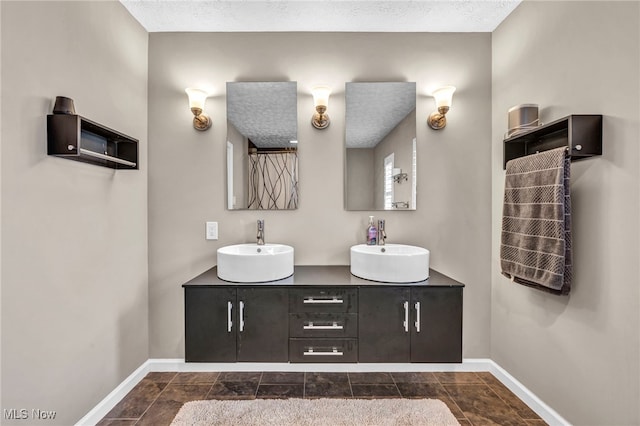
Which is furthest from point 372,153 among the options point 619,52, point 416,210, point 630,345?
point 630,345

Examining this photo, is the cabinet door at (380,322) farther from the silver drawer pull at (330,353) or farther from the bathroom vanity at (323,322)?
the silver drawer pull at (330,353)

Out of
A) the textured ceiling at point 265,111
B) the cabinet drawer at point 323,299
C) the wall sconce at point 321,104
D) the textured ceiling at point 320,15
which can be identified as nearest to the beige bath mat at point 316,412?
the cabinet drawer at point 323,299

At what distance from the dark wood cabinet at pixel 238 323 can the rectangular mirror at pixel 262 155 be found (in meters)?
0.68

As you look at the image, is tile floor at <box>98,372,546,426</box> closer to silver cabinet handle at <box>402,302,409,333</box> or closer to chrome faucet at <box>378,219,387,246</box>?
silver cabinet handle at <box>402,302,409,333</box>

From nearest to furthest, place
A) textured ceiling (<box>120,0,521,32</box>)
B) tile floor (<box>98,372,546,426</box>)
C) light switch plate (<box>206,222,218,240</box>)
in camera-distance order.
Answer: tile floor (<box>98,372,546,426</box>) → textured ceiling (<box>120,0,521,32</box>) → light switch plate (<box>206,222,218,240</box>)

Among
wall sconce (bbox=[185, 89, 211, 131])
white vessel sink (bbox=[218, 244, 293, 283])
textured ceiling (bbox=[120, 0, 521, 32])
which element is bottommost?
white vessel sink (bbox=[218, 244, 293, 283])

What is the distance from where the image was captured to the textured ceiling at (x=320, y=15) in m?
1.93

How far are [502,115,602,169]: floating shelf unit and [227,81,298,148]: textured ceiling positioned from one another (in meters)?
1.47

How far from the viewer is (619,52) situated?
4.32ft

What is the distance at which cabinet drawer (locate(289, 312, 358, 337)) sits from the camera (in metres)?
1.79

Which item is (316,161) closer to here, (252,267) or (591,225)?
(252,267)

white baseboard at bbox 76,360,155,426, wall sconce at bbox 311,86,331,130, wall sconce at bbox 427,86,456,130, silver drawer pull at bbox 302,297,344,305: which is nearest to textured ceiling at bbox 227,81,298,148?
wall sconce at bbox 311,86,331,130

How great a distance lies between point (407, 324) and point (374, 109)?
1505 mm

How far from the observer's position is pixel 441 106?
7.02 ft
